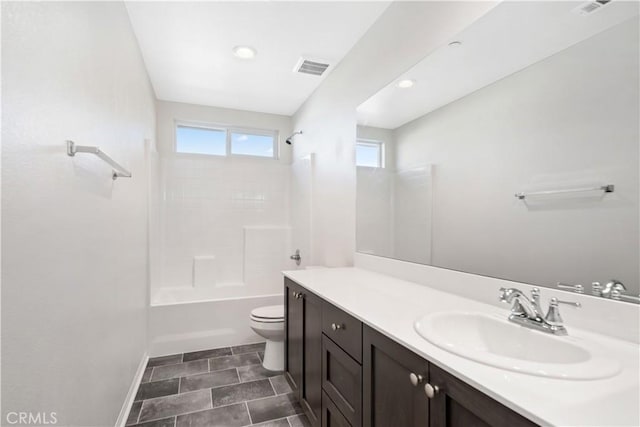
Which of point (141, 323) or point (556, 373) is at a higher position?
point (556, 373)

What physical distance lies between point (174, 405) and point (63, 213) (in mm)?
1649

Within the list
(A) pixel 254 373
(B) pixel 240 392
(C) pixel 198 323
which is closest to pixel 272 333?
(A) pixel 254 373

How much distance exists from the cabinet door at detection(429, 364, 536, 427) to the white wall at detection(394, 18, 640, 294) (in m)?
0.63

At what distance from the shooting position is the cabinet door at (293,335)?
6.38ft

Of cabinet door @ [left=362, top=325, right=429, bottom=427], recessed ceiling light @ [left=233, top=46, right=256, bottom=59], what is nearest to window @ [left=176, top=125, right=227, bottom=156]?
recessed ceiling light @ [left=233, top=46, right=256, bottom=59]

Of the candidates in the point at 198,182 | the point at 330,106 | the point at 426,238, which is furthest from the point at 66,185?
the point at 198,182

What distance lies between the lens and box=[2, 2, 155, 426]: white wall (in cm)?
77

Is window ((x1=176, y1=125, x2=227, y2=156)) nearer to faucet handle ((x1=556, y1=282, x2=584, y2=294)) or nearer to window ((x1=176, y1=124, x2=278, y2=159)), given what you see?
window ((x1=176, y1=124, x2=278, y2=159))

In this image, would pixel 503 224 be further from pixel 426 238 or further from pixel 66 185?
pixel 66 185

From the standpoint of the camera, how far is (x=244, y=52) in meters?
2.48

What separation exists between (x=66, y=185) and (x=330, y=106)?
2.20 m

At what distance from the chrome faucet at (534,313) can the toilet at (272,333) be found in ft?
5.98

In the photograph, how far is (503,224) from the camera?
131cm

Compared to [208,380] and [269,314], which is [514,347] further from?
[208,380]
